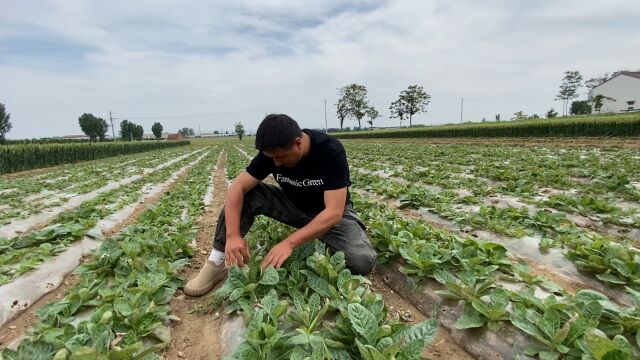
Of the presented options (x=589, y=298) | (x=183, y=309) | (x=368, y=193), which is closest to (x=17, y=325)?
(x=183, y=309)

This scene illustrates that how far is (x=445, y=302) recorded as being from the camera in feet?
8.96

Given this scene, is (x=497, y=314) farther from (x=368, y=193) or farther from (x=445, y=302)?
(x=368, y=193)

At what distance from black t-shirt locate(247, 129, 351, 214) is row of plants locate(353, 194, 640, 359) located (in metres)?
0.85

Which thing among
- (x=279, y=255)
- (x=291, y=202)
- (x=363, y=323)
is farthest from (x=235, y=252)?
(x=363, y=323)

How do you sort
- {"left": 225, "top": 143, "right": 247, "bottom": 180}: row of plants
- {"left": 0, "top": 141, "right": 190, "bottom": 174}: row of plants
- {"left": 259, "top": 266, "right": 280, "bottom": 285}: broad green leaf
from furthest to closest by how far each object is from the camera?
{"left": 0, "top": 141, "right": 190, "bottom": 174}: row of plants, {"left": 225, "top": 143, "right": 247, "bottom": 180}: row of plants, {"left": 259, "top": 266, "right": 280, "bottom": 285}: broad green leaf

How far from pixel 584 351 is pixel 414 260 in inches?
54.5

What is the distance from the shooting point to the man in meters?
2.87

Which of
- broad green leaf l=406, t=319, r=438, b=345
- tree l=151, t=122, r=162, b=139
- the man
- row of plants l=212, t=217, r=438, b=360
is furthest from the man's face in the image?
tree l=151, t=122, r=162, b=139

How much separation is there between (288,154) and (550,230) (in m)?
3.48

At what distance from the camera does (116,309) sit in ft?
8.07

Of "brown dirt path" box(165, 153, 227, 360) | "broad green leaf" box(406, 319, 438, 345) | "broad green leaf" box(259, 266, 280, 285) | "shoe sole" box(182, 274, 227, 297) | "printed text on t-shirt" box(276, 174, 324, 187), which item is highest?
"printed text on t-shirt" box(276, 174, 324, 187)

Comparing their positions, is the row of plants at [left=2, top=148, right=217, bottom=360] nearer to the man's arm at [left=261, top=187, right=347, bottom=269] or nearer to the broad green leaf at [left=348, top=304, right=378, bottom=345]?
the man's arm at [left=261, top=187, right=347, bottom=269]

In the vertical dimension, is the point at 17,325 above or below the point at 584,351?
below

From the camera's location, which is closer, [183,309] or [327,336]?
[327,336]
